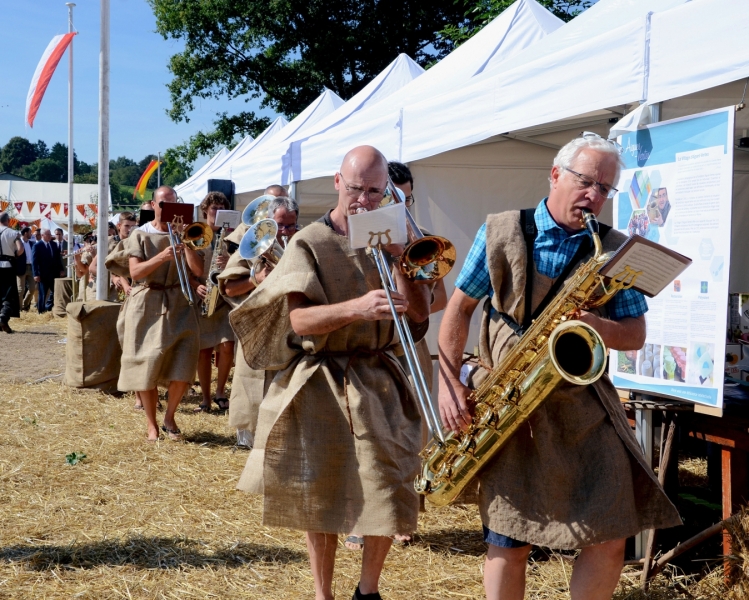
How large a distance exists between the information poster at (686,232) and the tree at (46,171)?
113m

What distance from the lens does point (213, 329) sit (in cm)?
793

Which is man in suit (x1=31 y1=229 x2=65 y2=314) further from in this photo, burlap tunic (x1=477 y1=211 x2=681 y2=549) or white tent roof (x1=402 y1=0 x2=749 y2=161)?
burlap tunic (x1=477 y1=211 x2=681 y2=549)

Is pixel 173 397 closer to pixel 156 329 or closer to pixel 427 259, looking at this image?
pixel 156 329

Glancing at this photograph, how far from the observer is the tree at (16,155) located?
118 metres

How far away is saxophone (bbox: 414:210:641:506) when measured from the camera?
246 centimetres

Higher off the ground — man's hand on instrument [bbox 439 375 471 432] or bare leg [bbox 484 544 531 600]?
man's hand on instrument [bbox 439 375 471 432]

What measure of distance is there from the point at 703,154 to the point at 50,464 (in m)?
5.15

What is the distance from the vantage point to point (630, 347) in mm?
2721

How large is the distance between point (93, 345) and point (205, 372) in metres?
1.61

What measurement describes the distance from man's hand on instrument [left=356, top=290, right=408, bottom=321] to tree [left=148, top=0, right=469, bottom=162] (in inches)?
1051

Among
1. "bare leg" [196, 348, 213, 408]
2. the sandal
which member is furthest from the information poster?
"bare leg" [196, 348, 213, 408]

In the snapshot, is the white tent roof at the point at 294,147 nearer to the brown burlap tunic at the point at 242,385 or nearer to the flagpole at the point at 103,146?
the flagpole at the point at 103,146

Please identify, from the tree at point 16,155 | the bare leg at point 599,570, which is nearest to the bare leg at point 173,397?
the bare leg at point 599,570

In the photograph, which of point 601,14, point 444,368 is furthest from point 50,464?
point 601,14
